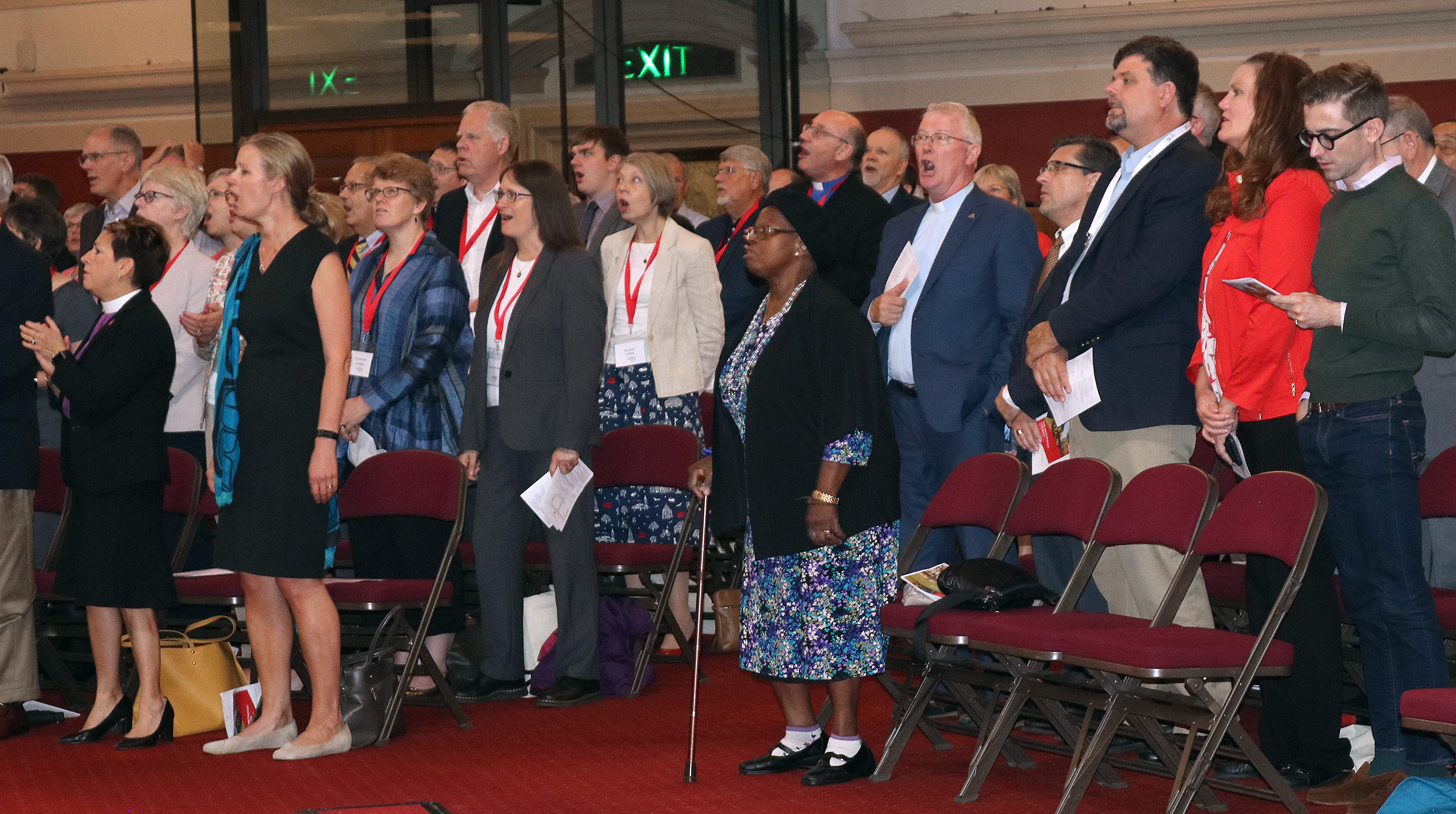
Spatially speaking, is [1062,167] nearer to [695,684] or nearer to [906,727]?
[906,727]

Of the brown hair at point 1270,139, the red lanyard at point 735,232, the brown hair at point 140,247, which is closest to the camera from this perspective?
the brown hair at point 1270,139

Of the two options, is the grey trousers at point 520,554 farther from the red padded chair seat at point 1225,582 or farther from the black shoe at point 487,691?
the red padded chair seat at point 1225,582

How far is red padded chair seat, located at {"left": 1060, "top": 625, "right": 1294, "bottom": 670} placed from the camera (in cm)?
335

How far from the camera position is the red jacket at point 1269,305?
3.80m

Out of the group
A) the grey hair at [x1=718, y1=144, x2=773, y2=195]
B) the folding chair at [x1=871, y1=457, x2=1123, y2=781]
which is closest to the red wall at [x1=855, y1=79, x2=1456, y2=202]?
the grey hair at [x1=718, y1=144, x2=773, y2=195]

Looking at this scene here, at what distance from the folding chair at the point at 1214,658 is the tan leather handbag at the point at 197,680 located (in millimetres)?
2778

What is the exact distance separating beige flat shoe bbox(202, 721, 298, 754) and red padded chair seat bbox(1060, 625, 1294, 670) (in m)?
2.40

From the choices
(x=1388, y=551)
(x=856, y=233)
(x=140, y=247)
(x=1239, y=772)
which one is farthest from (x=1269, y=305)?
(x=140, y=247)

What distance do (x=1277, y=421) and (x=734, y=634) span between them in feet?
8.99

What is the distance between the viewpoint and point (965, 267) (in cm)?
491

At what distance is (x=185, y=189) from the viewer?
595cm

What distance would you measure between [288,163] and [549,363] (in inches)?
46.7

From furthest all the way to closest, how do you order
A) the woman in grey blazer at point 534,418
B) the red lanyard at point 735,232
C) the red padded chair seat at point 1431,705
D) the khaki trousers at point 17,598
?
the red lanyard at point 735,232 < the woman in grey blazer at point 534,418 < the khaki trousers at point 17,598 < the red padded chair seat at point 1431,705

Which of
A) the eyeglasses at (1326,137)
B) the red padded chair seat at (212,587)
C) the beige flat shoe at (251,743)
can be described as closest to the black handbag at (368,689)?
the beige flat shoe at (251,743)
